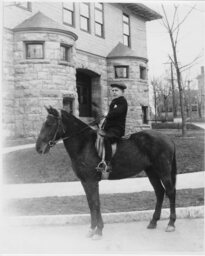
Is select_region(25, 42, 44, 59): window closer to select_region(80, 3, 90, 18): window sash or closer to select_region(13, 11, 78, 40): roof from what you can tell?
select_region(13, 11, 78, 40): roof

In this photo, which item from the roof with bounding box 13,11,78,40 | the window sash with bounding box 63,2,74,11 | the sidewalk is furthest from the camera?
the window sash with bounding box 63,2,74,11

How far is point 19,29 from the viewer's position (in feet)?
48.4

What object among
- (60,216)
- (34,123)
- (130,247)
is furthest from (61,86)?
(130,247)

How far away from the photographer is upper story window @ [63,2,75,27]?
1684 centimetres

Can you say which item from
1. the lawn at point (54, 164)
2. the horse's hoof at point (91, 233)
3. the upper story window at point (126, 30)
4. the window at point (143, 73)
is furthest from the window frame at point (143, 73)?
the horse's hoof at point (91, 233)

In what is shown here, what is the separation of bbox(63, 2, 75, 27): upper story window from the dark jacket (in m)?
12.7

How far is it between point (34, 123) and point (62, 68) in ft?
10.7

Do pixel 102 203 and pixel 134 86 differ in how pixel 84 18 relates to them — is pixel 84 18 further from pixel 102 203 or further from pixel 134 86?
pixel 102 203

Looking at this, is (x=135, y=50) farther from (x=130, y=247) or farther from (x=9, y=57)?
(x=130, y=247)

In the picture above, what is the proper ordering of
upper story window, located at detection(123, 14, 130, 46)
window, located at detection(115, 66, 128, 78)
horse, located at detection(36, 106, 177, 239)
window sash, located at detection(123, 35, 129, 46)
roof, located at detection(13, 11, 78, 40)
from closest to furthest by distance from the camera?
horse, located at detection(36, 106, 177, 239)
roof, located at detection(13, 11, 78, 40)
upper story window, located at detection(123, 14, 130, 46)
window, located at detection(115, 66, 128, 78)
window sash, located at detection(123, 35, 129, 46)

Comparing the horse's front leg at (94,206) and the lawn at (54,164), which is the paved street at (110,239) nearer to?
the horse's front leg at (94,206)

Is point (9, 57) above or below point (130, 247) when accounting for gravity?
above

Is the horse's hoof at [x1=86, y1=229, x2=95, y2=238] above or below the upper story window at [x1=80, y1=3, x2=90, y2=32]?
below

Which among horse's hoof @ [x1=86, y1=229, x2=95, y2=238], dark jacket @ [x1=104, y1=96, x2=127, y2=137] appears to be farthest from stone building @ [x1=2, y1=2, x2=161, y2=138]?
horse's hoof @ [x1=86, y1=229, x2=95, y2=238]
